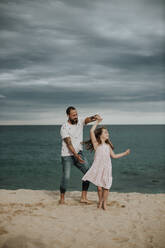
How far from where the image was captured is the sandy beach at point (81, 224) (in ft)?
14.1

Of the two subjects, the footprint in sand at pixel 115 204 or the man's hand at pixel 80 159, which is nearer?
the man's hand at pixel 80 159

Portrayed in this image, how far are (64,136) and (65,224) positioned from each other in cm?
227

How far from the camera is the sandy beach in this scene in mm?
4309

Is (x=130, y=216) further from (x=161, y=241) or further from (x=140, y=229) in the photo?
(x=161, y=241)

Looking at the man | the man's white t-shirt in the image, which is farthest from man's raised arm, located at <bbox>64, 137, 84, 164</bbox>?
the man's white t-shirt

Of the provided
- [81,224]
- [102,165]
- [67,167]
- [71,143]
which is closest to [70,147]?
[71,143]

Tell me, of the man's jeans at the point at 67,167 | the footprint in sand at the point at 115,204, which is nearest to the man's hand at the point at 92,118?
the man's jeans at the point at 67,167

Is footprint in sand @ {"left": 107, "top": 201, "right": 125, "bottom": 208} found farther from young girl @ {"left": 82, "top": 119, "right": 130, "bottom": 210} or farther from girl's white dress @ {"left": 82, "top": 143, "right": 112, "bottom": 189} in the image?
girl's white dress @ {"left": 82, "top": 143, "right": 112, "bottom": 189}

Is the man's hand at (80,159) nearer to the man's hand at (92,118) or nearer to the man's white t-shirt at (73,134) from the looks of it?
the man's white t-shirt at (73,134)

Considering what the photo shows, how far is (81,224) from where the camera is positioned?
5184 mm

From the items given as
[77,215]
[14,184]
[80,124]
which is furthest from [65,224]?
[14,184]

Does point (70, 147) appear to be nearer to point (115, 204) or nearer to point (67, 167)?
point (67, 167)

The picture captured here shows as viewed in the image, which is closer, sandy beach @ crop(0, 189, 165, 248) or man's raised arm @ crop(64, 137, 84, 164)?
sandy beach @ crop(0, 189, 165, 248)

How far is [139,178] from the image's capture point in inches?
777
